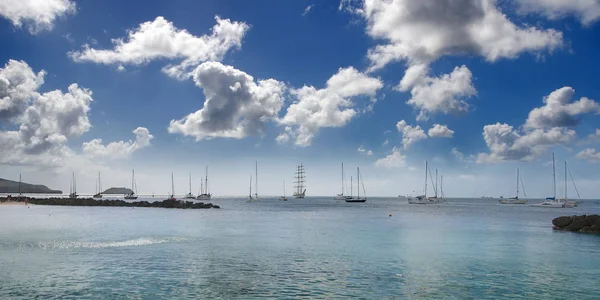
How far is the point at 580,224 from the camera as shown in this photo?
69.2 meters

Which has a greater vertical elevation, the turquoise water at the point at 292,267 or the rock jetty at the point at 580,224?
the turquoise water at the point at 292,267

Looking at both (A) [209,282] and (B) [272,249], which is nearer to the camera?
(A) [209,282]

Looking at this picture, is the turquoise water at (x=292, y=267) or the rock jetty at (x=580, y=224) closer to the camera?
the turquoise water at (x=292, y=267)

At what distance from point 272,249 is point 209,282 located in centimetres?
1672

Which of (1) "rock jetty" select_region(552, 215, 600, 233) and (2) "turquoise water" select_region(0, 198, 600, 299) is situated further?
(1) "rock jetty" select_region(552, 215, 600, 233)

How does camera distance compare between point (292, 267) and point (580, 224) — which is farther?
point (580, 224)

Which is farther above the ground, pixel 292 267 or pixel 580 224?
pixel 292 267

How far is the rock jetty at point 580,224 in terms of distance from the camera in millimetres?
66625

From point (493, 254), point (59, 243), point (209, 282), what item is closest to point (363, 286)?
point (209, 282)

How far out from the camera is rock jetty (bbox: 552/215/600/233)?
6662 cm

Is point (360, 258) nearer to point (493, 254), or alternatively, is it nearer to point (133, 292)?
point (493, 254)

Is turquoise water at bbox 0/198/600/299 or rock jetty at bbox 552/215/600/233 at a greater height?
turquoise water at bbox 0/198/600/299

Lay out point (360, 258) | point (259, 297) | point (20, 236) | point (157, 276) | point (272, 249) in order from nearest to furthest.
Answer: point (259, 297)
point (157, 276)
point (360, 258)
point (272, 249)
point (20, 236)

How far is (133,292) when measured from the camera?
24.7 meters
